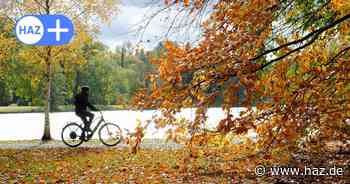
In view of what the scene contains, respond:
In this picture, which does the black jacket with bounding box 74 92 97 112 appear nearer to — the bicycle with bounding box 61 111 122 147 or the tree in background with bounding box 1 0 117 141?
the bicycle with bounding box 61 111 122 147

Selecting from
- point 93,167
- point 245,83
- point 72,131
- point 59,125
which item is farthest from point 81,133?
point 59,125

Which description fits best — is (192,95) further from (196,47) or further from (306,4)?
(306,4)

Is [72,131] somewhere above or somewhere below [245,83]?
below

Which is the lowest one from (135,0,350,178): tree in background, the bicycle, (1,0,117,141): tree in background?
the bicycle

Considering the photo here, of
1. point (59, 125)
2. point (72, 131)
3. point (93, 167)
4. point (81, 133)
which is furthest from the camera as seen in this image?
point (59, 125)

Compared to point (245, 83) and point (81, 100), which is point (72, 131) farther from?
point (245, 83)

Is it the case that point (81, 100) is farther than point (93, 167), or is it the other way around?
point (81, 100)

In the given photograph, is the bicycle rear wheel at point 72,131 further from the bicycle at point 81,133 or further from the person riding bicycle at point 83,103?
the person riding bicycle at point 83,103

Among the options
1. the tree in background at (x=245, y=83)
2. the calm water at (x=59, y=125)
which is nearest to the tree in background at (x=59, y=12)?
the calm water at (x=59, y=125)

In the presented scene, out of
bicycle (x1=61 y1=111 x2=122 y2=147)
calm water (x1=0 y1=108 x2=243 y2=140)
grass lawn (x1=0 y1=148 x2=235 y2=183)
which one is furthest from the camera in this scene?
bicycle (x1=61 y1=111 x2=122 y2=147)

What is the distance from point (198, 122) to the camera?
18.8 feet

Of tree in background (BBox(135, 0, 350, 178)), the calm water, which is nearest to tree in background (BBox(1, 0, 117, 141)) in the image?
the calm water

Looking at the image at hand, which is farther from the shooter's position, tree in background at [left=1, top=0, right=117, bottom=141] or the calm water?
tree in background at [left=1, top=0, right=117, bottom=141]

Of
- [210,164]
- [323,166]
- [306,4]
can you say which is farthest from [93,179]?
[306,4]
